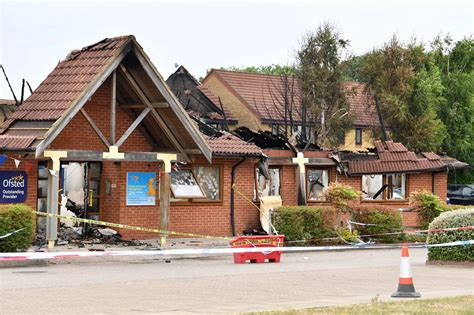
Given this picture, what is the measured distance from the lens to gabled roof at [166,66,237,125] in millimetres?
58625

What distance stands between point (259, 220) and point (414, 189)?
785 cm

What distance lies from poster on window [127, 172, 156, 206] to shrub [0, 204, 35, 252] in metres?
7.08

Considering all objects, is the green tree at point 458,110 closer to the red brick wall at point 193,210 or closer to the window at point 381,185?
the window at point 381,185

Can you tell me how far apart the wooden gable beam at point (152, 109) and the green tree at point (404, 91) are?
76.6ft

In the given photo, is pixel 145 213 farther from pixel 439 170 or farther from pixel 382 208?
pixel 439 170

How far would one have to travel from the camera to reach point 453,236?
23.9m

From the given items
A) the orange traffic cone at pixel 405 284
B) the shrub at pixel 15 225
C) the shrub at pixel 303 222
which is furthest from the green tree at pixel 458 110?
the orange traffic cone at pixel 405 284

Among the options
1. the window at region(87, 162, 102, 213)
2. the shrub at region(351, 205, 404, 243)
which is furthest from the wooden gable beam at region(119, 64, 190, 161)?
the shrub at region(351, 205, 404, 243)

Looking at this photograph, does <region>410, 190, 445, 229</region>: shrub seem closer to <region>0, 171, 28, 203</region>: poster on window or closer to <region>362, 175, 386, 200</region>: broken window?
<region>362, 175, 386, 200</region>: broken window

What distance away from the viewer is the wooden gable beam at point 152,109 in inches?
1113

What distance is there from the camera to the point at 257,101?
6419 centimetres

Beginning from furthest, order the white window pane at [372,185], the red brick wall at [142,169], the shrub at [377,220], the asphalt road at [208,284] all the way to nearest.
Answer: the white window pane at [372,185]
the shrub at [377,220]
the red brick wall at [142,169]
the asphalt road at [208,284]

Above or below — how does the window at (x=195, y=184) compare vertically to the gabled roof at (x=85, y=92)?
below

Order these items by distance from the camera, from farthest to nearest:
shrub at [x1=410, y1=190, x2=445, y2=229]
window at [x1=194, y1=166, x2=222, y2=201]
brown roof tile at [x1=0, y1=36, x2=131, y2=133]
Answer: shrub at [x1=410, y1=190, x2=445, y2=229] < window at [x1=194, y1=166, x2=222, y2=201] < brown roof tile at [x1=0, y1=36, x2=131, y2=133]
